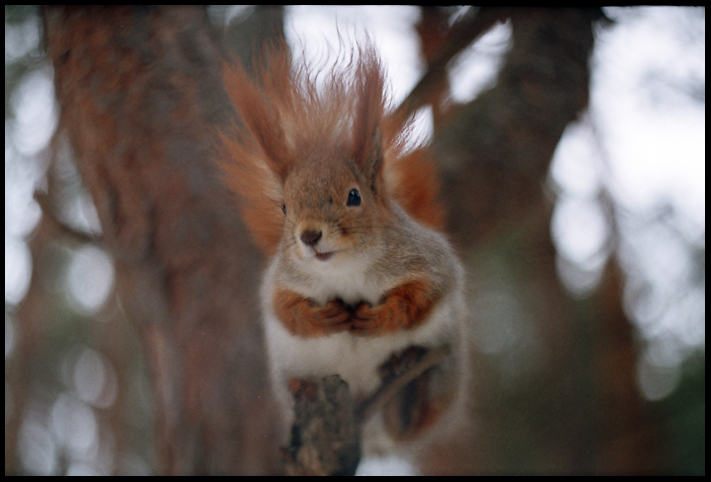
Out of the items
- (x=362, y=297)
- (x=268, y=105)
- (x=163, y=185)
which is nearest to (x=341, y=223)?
(x=362, y=297)

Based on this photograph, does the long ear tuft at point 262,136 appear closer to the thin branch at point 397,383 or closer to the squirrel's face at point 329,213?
the squirrel's face at point 329,213

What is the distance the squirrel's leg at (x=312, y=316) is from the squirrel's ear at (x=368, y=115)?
235mm

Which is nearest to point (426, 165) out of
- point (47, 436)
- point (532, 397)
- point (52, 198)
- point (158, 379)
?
point (532, 397)

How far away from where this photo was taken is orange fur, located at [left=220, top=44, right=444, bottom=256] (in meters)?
0.82

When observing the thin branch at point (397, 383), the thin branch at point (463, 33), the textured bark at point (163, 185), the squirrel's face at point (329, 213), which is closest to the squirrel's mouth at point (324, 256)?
the squirrel's face at point (329, 213)

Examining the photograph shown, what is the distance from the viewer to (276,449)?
3.39 feet

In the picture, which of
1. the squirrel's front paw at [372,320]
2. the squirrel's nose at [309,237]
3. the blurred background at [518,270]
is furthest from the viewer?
the blurred background at [518,270]

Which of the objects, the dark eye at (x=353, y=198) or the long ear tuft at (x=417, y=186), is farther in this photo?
the long ear tuft at (x=417, y=186)

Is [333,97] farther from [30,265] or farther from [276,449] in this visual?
[30,265]

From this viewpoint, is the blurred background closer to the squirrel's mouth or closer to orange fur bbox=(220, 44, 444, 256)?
orange fur bbox=(220, 44, 444, 256)

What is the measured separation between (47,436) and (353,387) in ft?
2.89

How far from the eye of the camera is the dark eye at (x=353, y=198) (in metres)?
0.79

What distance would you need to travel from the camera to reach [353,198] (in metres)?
0.79

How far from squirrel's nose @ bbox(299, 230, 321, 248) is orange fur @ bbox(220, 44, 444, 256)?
16 cm
